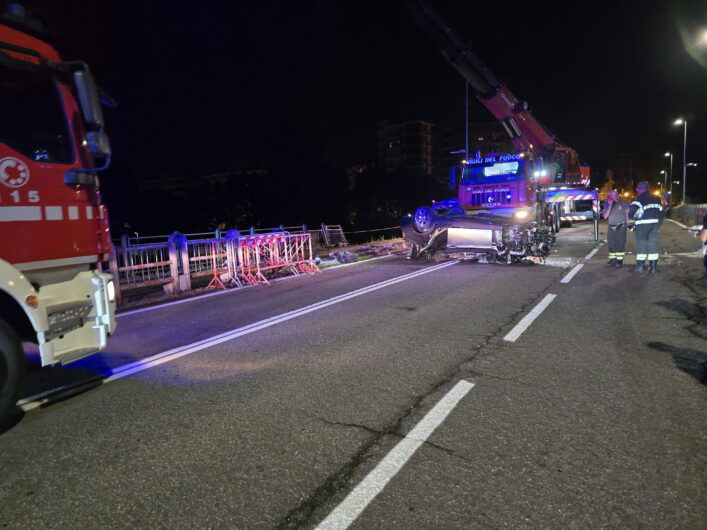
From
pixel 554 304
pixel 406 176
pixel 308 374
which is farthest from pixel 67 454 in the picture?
pixel 406 176

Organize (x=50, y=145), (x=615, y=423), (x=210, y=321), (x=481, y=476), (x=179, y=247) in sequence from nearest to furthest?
(x=481, y=476), (x=615, y=423), (x=50, y=145), (x=210, y=321), (x=179, y=247)

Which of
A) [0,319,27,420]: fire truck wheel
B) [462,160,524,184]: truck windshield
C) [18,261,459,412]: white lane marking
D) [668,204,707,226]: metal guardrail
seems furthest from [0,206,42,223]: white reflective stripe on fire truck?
[668,204,707,226]: metal guardrail

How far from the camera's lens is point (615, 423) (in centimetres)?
330

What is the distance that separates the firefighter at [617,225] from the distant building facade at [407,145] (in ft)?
325

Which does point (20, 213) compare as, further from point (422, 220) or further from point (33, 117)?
point (422, 220)

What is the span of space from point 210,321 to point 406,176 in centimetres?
5122

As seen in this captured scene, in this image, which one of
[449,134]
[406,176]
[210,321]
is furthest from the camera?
[449,134]

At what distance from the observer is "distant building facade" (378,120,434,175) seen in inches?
4348

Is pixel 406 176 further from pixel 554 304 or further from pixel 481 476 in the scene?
pixel 481 476

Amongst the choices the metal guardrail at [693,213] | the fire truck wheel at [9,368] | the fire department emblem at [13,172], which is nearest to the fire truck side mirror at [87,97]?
the fire department emblem at [13,172]

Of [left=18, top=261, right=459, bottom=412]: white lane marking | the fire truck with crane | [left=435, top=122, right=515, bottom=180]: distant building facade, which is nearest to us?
[left=18, top=261, right=459, bottom=412]: white lane marking

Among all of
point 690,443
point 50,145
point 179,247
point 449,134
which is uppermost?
point 449,134

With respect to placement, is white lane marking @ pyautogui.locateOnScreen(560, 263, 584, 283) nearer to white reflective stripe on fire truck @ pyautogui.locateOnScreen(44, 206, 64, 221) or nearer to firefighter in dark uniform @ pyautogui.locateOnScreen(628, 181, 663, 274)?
firefighter in dark uniform @ pyautogui.locateOnScreen(628, 181, 663, 274)

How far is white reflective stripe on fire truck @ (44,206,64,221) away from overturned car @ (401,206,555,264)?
10013 mm
